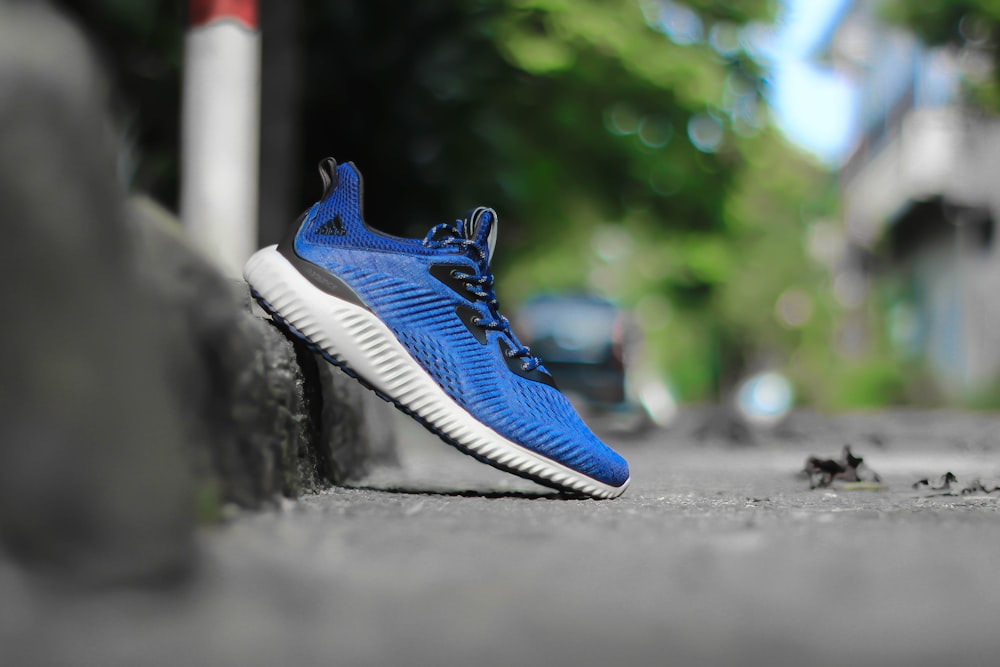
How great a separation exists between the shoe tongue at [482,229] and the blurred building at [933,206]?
14.3m

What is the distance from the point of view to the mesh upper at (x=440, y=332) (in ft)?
6.77

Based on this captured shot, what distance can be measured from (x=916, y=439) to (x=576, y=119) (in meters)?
6.38

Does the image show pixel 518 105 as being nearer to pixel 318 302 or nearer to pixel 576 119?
A: pixel 576 119

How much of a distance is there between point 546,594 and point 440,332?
36.8 inches

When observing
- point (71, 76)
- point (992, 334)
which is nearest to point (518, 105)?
point (992, 334)

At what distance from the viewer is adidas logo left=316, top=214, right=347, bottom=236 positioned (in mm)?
2146

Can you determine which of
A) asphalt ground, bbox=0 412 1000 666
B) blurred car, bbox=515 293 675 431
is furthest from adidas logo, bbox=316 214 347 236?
blurred car, bbox=515 293 675 431

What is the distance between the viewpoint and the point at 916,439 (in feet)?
21.3

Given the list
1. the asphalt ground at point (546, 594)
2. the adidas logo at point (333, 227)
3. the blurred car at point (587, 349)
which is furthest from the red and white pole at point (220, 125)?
the blurred car at point (587, 349)
